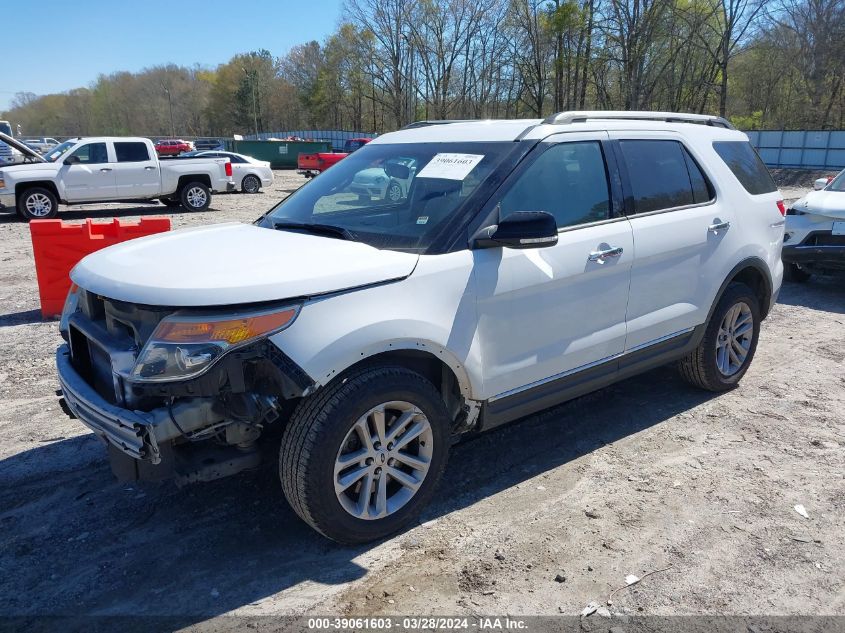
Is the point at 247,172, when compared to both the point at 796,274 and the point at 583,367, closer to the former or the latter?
the point at 796,274

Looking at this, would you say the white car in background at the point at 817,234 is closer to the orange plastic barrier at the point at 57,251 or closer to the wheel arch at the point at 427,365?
the wheel arch at the point at 427,365

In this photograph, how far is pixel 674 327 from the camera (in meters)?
4.30

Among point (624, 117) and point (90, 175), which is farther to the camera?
point (90, 175)

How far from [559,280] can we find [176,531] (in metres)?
2.36

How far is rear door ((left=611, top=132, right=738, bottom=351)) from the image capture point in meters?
4.00

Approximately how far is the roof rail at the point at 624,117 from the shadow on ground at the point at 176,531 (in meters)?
2.02

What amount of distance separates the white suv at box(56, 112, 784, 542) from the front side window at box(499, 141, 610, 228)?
0.04 ft

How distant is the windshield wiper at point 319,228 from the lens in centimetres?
339

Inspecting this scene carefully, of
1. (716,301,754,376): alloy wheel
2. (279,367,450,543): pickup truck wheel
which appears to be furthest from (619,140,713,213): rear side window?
(279,367,450,543): pickup truck wheel

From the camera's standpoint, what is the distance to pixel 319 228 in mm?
3553

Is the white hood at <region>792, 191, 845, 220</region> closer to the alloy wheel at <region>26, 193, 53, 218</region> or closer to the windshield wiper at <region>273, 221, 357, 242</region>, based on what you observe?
the windshield wiper at <region>273, 221, 357, 242</region>

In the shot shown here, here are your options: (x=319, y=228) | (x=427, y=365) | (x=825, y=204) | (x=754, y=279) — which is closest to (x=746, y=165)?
(x=754, y=279)

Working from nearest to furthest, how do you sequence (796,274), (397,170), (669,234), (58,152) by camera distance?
(397,170), (669,234), (796,274), (58,152)

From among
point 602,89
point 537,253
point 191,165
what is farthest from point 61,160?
point 602,89
